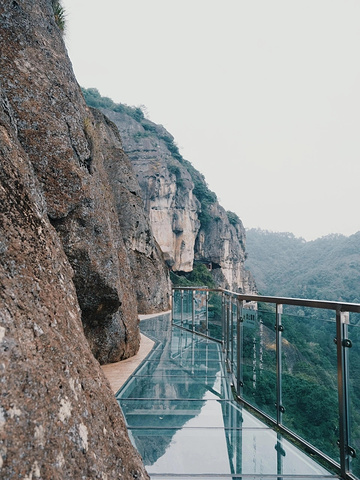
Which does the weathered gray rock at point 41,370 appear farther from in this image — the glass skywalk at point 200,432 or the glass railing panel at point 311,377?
the glass railing panel at point 311,377

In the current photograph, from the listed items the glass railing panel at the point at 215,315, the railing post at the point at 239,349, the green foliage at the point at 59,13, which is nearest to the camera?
the railing post at the point at 239,349

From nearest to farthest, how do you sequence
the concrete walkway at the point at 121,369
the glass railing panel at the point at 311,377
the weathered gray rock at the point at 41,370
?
the weathered gray rock at the point at 41,370 → the glass railing panel at the point at 311,377 → the concrete walkway at the point at 121,369

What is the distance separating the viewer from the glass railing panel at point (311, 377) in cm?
218

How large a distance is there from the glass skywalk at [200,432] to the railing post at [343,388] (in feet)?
0.59

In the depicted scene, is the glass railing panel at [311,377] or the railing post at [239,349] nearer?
the glass railing panel at [311,377]

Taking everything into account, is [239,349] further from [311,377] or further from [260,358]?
[311,377]

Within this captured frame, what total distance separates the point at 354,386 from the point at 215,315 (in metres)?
4.84

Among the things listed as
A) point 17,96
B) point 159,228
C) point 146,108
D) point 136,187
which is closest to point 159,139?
point 146,108

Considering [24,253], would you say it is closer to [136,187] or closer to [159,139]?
[136,187]

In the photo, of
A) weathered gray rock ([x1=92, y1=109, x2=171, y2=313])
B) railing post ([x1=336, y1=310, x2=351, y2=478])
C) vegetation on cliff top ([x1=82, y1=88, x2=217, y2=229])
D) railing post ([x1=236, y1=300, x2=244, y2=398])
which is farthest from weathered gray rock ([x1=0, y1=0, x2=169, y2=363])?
vegetation on cliff top ([x1=82, y1=88, x2=217, y2=229])

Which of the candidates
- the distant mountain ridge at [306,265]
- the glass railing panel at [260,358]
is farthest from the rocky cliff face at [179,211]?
the glass railing panel at [260,358]

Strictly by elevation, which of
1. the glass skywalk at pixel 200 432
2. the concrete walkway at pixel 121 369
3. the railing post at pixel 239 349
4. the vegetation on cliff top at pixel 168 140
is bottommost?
the concrete walkway at pixel 121 369

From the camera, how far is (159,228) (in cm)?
2950

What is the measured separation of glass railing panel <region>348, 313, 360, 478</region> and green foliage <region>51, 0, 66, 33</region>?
7257mm
